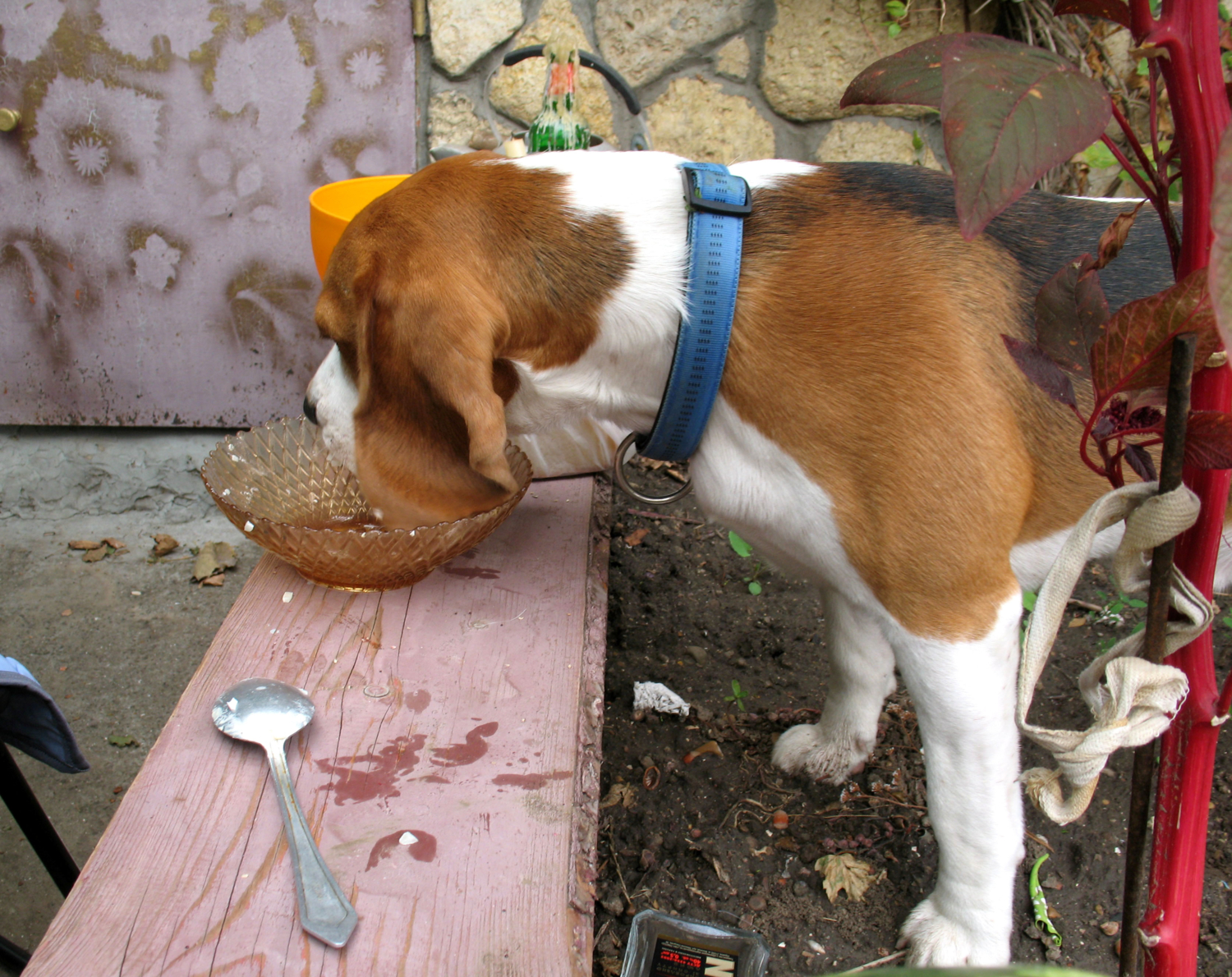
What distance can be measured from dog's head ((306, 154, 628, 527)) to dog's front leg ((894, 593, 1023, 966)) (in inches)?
25.5

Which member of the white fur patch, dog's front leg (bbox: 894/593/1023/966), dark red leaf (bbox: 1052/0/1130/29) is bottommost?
dog's front leg (bbox: 894/593/1023/966)

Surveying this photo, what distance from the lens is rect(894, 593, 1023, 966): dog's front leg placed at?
1277mm

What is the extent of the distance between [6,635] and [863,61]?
121 inches

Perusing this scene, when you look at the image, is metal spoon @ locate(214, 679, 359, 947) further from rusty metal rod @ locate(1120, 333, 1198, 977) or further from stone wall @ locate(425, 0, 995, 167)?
stone wall @ locate(425, 0, 995, 167)

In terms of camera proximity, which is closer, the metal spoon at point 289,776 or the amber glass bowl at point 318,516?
the metal spoon at point 289,776

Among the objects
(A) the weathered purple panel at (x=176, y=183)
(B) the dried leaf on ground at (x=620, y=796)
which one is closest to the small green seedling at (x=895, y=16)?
(A) the weathered purple panel at (x=176, y=183)

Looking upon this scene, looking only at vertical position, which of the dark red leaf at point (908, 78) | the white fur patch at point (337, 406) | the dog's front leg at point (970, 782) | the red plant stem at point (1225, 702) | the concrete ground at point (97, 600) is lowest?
the concrete ground at point (97, 600)

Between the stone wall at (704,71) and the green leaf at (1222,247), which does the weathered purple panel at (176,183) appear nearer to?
the stone wall at (704,71)

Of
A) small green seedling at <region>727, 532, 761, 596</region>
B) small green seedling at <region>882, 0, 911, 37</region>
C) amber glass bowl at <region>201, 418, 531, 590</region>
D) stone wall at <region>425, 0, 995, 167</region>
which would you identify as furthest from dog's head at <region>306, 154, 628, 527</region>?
small green seedling at <region>882, 0, 911, 37</region>

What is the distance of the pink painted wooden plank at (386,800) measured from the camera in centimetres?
98

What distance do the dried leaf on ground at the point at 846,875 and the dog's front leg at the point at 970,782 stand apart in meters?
0.16

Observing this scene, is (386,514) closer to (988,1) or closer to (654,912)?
(654,912)

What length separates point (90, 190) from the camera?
9.57 feet

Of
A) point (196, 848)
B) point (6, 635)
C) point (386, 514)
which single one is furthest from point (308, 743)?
point (6, 635)
